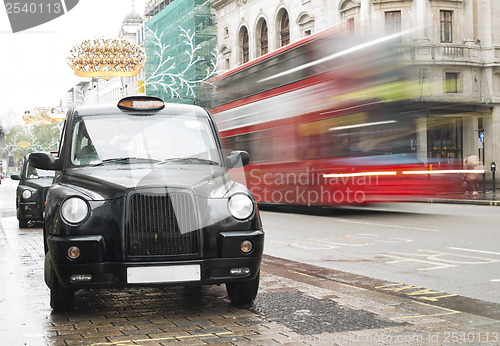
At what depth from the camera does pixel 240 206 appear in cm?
549

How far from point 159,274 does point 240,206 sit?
2.85 ft

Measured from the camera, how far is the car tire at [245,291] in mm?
5742

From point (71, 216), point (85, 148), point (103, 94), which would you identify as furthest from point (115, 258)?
point (103, 94)

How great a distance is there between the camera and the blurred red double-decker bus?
A: 16000mm

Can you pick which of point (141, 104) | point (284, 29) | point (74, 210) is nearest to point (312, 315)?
point (74, 210)

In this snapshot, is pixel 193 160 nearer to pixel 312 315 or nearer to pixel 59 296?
pixel 59 296

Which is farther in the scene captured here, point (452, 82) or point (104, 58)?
point (452, 82)

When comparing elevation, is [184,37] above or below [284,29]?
above

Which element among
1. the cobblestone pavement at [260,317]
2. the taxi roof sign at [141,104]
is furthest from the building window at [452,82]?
the taxi roof sign at [141,104]

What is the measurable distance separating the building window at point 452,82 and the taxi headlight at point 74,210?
3848cm

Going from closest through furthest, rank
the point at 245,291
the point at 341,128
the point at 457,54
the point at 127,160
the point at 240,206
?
the point at 240,206, the point at 245,291, the point at 127,160, the point at 341,128, the point at 457,54

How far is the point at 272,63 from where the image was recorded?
1973 cm

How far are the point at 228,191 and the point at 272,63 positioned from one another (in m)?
14.5

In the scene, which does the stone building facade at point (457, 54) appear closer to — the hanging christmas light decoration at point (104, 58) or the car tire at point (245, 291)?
the hanging christmas light decoration at point (104, 58)
